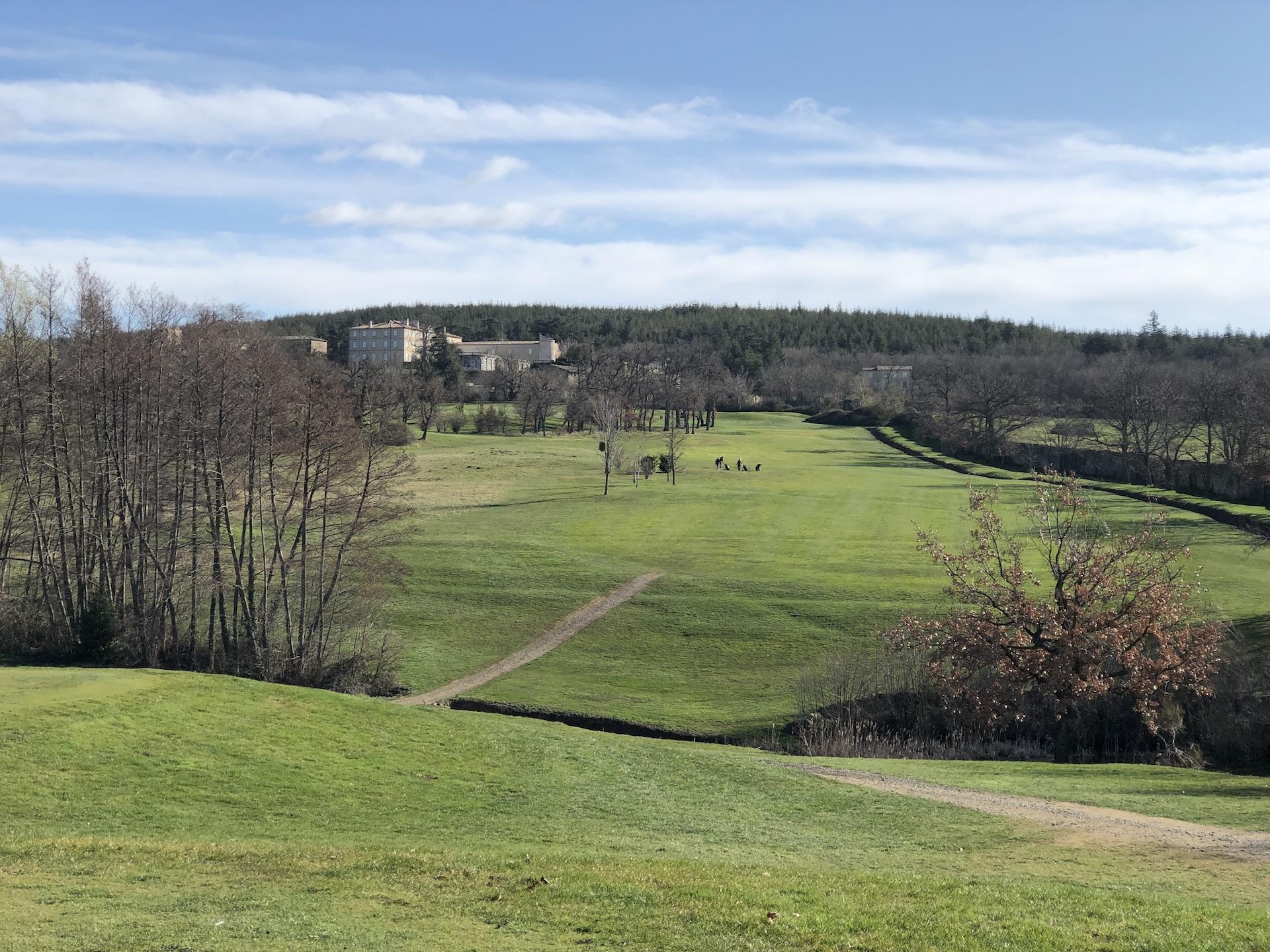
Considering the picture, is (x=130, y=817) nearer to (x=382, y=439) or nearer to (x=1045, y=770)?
(x=1045, y=770)

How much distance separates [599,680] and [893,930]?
28990 millimetres

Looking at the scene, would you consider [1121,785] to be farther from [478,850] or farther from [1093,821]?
[478,850]

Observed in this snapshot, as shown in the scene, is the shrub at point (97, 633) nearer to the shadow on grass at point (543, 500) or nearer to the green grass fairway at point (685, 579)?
the green grass fairway at point (685, 579)

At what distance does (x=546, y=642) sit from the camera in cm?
4497

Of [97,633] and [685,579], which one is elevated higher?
[685,579]

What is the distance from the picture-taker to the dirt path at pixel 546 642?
38656 millimetres

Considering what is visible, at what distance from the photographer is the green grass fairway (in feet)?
132

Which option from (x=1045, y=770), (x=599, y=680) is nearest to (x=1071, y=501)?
(x=1045, y=770)

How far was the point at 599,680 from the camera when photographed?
132ft

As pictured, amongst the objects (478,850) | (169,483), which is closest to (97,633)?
(169,483)

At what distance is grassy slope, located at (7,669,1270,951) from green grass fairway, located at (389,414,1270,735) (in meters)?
12.2

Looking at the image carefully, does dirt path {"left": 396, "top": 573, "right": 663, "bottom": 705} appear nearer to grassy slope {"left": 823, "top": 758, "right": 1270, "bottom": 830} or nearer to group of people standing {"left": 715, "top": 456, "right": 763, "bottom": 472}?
grassy slope {"left": 823, "top": 758, "right": 1270, "bottom": 830}

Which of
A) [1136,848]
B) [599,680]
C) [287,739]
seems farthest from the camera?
[599,680]

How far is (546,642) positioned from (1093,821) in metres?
28.1
